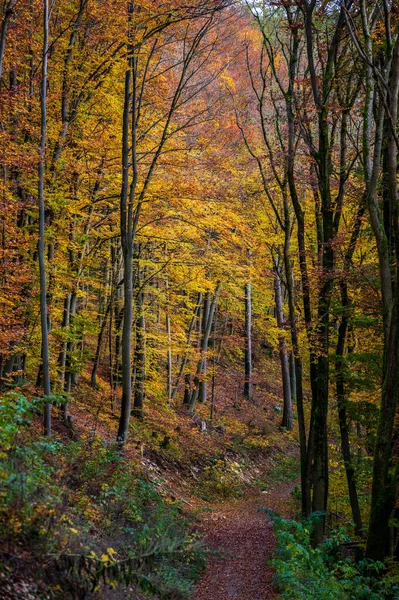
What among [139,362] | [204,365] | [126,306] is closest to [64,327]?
[126,306]

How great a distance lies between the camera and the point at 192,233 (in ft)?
47.0

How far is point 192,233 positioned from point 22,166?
18.5 ft

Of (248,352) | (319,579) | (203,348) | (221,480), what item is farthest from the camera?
(248,352)

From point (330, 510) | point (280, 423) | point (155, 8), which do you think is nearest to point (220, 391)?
point (280, 423)

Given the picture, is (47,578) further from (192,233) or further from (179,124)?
(179,124)

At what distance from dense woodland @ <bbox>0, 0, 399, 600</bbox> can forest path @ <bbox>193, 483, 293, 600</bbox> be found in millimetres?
519

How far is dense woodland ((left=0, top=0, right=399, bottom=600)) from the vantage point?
710cm

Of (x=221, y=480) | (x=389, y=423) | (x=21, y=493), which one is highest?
(x=21, y=493)

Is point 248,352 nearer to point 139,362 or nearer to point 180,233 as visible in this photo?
point 139,362

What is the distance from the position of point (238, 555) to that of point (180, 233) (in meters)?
8.34

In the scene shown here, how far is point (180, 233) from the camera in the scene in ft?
46.8

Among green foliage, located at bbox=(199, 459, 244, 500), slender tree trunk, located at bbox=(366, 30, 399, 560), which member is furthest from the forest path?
slender tree trunk, located at bbox=(366, 30, 399, 560)

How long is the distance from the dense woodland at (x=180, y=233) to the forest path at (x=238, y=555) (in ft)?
1.70

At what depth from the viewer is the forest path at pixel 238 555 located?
704 cm
